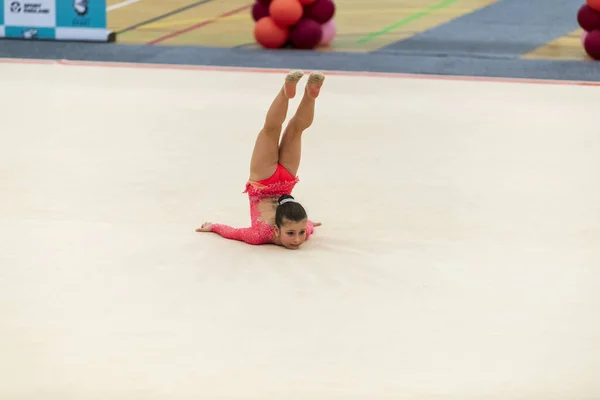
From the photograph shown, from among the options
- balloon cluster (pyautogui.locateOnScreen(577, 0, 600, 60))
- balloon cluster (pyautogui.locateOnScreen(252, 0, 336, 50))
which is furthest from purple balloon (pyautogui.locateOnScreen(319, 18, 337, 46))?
balloon cluster (pyautogui.locateOnScreen(577, 0, 600, 60))

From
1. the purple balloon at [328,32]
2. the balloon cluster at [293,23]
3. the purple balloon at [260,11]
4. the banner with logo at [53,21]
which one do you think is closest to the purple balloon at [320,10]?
the balloon cluster at [293,23]

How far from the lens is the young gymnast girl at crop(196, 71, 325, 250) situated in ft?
11.4

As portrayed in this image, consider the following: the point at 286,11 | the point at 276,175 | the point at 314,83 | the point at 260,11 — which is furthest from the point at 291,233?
the point at 260,11

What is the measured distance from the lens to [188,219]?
3.83 meters

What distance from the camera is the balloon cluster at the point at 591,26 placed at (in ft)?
24.1

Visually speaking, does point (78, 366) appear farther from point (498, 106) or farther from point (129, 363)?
point (498, 106)

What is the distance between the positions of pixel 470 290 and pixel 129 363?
1234 mm

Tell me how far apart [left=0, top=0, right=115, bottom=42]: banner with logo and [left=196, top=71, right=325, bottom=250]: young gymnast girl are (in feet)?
15.6

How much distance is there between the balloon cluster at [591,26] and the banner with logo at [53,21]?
3996mm

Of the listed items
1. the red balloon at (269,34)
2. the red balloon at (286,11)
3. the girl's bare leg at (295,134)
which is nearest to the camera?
→ the girl's bare leg at (295,134)

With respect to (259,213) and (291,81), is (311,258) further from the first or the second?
(291,81)

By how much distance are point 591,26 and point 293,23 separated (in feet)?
7.96

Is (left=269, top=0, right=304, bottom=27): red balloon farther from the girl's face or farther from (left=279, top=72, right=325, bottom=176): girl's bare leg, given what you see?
the girl's face

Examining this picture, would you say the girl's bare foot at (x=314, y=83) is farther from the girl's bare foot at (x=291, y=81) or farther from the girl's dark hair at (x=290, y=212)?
the girl's dark hair at (x=290, y=212)
